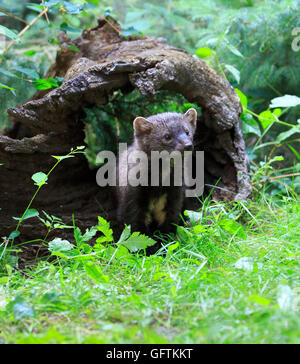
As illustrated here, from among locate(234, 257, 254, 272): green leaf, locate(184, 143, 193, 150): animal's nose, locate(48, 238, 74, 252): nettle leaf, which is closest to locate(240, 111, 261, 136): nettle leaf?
locate(184, 143, 193, 150): animal's nose

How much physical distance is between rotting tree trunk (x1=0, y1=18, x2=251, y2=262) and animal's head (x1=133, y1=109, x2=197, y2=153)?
362 millimetres

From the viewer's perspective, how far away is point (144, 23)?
5.81m

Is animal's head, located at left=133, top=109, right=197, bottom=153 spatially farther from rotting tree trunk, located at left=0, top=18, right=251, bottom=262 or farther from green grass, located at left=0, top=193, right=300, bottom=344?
green grass, located at left=0, top=193, right=300, bottom=344

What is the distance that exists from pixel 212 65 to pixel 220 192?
1792 millimetres

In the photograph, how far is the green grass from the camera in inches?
88.2

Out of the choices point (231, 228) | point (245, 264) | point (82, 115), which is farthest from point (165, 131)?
point (245, 264)

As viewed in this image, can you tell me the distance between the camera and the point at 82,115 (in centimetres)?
481

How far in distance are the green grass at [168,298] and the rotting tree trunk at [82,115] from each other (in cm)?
119

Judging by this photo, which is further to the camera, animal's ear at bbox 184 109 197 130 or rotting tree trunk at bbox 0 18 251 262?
animal's ear at bbox 184 109 197 130

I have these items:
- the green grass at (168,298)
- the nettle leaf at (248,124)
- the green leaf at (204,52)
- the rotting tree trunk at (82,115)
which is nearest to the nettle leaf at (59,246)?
the green grass at (168,298)

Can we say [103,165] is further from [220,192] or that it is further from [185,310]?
[185,310]

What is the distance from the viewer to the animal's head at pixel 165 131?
429cm
